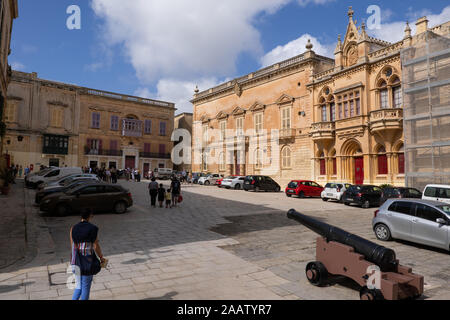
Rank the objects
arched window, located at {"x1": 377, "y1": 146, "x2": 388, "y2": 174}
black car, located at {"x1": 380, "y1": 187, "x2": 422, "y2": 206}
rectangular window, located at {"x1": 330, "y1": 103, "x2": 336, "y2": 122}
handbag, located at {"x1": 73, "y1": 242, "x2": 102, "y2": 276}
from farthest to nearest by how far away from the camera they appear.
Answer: rectangular window, located at {"x1": 330, "y1": 103, "x2": 336, "y2": 122}
arched window, located at {"x1": 377, "y1": 146, "x2": 388, "y2": 174}
black car, located at {"x1": 380, "y1": 187, "x2": 422, "y2": 206}
handbag, located at {"x1": 73, "y1": 242, "x2": 102, "y2": 276}

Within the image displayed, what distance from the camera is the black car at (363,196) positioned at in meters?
17.7

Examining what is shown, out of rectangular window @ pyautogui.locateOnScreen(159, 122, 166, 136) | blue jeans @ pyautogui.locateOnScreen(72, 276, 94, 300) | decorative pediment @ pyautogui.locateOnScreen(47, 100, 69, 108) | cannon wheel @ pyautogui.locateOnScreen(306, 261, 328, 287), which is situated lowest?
cannon wheel @ pyautogui.locateOnScreen(306, 261, 328, 287)

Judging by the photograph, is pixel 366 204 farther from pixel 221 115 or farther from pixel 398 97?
pixel 221 115

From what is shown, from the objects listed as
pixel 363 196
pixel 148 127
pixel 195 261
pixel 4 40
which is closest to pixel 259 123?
pixel 363 196

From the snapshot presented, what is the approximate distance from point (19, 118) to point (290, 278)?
41443mm

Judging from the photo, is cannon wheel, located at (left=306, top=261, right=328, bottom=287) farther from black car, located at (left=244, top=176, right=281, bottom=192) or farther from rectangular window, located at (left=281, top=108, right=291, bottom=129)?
rectangular window, located at (left=281, top=108, right=291, bottom=129)

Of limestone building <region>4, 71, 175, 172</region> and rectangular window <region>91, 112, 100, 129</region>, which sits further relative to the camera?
rectangular window <region>91, 112, 100, 129</region>

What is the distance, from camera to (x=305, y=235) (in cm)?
973

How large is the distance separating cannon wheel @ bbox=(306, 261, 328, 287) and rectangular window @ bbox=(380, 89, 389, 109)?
20.5 metres

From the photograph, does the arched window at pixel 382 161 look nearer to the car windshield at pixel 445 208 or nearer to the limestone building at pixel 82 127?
the car windshield at pixel 445 208

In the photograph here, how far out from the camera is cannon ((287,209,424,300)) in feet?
14.5

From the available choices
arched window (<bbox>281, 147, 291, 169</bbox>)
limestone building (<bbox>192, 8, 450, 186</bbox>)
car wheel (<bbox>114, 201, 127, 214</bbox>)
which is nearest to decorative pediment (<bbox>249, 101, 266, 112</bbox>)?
limestone building (<bbox>192, 8, 450, 186</bbox>)

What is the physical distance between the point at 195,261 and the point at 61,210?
26.1 feet
